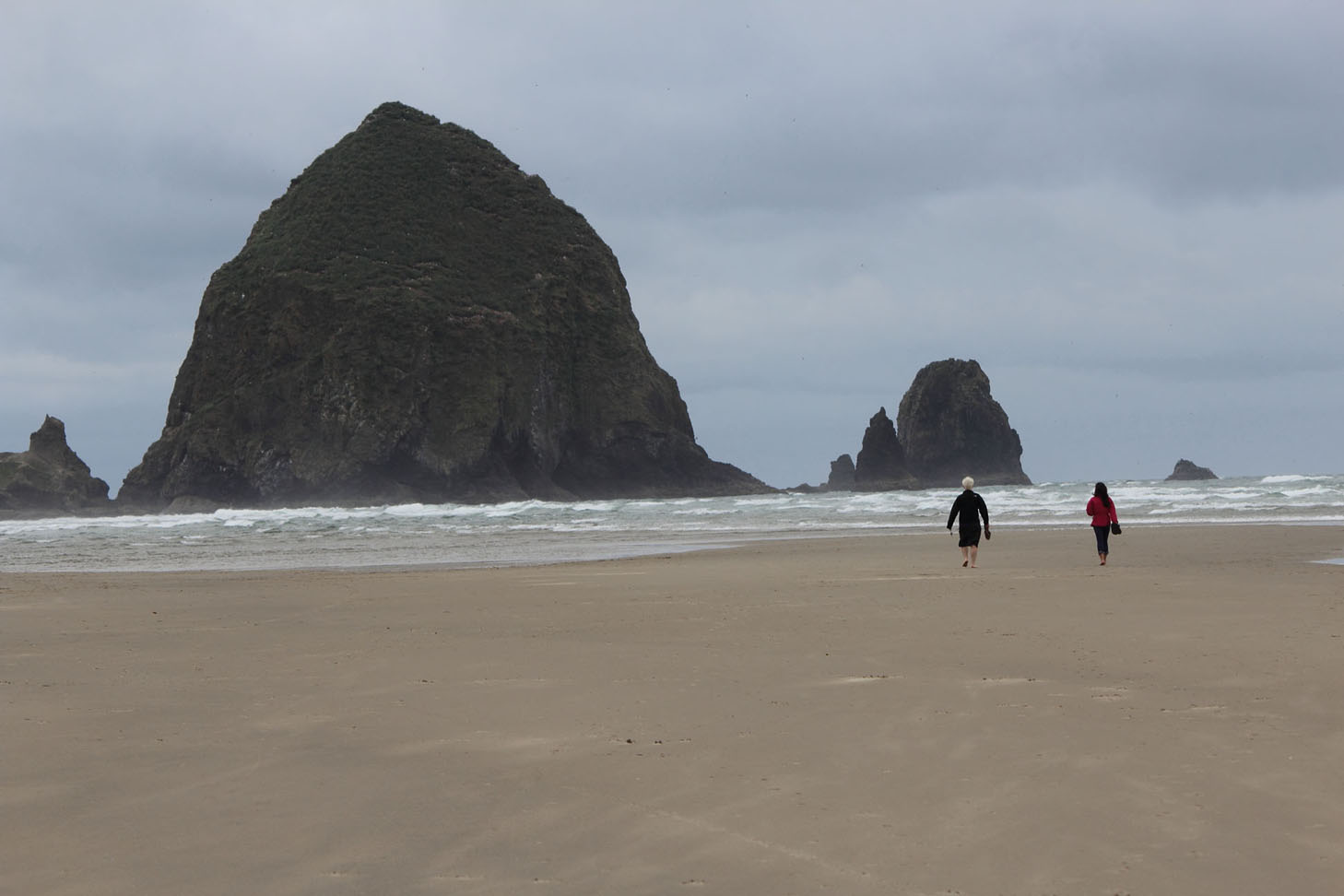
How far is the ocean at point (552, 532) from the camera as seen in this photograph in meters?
20.6

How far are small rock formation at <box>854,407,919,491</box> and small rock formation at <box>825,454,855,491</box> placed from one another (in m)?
13.9

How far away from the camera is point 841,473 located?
137 meters

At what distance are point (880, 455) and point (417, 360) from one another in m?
55.8

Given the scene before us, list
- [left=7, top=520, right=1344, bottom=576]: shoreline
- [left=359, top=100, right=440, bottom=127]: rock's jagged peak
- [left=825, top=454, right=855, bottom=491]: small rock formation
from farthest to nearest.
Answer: [left=825, top=454, right=855, bottom=491]: small rock formation < [left=359, top=100, right=440, bottom=127]: rock's jagged peak < [left=7, top=520, right=1344, bottom=576]: shoreline

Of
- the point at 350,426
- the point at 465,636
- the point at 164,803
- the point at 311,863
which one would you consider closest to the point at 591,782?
the point at 311,863

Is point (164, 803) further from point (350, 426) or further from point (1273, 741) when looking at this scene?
point (350, 426)

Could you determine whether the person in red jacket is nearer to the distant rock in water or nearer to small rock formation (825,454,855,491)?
the distant rock in water

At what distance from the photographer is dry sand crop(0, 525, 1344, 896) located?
346 cm

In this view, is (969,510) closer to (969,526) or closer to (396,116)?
(969,526)

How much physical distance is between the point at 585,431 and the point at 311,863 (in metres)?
82.1

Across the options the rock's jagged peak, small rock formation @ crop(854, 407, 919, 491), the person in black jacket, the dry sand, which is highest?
the rock's jagged peak

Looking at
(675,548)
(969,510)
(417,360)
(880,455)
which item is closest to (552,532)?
(675,548)

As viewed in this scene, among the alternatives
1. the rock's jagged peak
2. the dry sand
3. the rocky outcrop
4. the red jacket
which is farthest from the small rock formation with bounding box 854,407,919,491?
the dry sand

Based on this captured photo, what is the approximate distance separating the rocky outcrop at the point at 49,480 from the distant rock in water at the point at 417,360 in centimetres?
321
